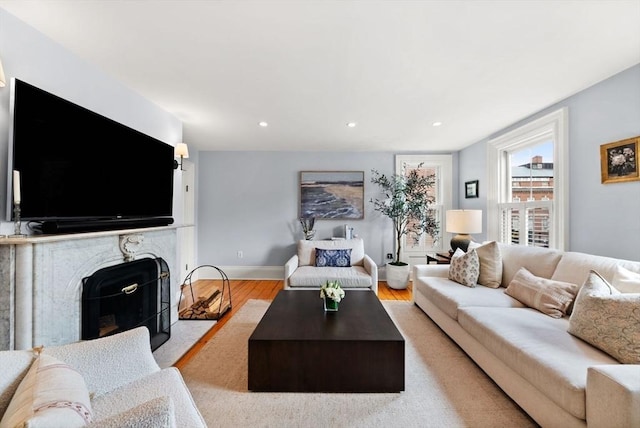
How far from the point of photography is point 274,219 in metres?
4.96

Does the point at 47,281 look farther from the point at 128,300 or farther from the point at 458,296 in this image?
the point at 458,296

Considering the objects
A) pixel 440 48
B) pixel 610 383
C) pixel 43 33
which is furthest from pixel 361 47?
pixel 610 383

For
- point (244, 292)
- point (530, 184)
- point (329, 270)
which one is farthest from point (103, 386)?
point (530, 184)

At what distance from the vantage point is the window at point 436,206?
16.3 feet

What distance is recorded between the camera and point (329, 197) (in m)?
4.92

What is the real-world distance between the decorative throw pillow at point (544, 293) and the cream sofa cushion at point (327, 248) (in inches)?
78.4

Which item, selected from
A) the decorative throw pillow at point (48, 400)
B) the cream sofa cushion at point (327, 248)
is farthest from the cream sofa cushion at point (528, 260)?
the decorative throw pillow at point (48, 400)

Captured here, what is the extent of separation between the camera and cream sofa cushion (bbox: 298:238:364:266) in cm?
409

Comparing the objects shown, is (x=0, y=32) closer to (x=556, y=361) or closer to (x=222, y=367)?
(x=222, y=367)

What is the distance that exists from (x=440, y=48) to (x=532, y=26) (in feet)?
1.70

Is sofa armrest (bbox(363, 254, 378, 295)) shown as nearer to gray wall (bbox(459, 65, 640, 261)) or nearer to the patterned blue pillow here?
the patterned blue pillow

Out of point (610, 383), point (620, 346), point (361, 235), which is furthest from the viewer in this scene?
point (361, 235)

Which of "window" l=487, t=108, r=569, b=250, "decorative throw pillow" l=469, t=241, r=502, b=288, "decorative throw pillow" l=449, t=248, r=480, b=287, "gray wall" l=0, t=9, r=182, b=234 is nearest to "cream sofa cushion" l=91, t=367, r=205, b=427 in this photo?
"gray wall" l=0, t=9, r=182, b=234

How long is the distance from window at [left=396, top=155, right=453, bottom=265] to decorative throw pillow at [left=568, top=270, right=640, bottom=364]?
325 centimetres
